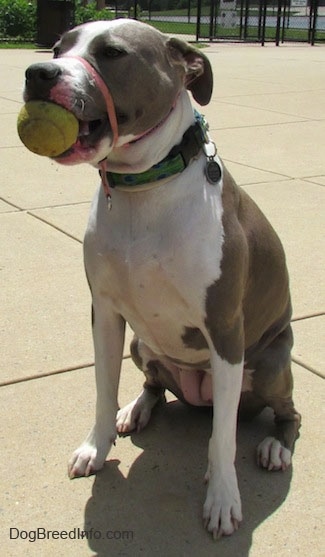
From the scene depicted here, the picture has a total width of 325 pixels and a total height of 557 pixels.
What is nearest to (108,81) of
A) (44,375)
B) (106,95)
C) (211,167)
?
(106,95)

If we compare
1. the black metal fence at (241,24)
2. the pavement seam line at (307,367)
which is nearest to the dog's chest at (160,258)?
the pavement seam line at (307,367)

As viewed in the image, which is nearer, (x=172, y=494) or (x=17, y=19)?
(x=172, y=494)

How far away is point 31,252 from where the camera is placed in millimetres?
5336

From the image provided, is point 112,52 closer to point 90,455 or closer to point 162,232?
point 162,232

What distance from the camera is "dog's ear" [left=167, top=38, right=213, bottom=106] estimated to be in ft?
9.44

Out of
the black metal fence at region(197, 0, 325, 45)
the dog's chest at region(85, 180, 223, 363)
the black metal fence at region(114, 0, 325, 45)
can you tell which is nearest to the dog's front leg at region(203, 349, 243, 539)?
the dog's chest at region(85, 180, 223, 363)

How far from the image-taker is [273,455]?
3152mm

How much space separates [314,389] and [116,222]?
1396 mm

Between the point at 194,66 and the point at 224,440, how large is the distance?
4.41ft

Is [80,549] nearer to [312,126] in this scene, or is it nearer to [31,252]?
[31,252]

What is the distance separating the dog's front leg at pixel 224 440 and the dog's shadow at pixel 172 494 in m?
0.08

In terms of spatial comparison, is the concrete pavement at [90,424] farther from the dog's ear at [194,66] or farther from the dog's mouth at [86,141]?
the dog's ear at [194,66]

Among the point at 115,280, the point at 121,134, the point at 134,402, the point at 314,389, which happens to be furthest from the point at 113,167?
the point at 314,389

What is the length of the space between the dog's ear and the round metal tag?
0.91 ft
